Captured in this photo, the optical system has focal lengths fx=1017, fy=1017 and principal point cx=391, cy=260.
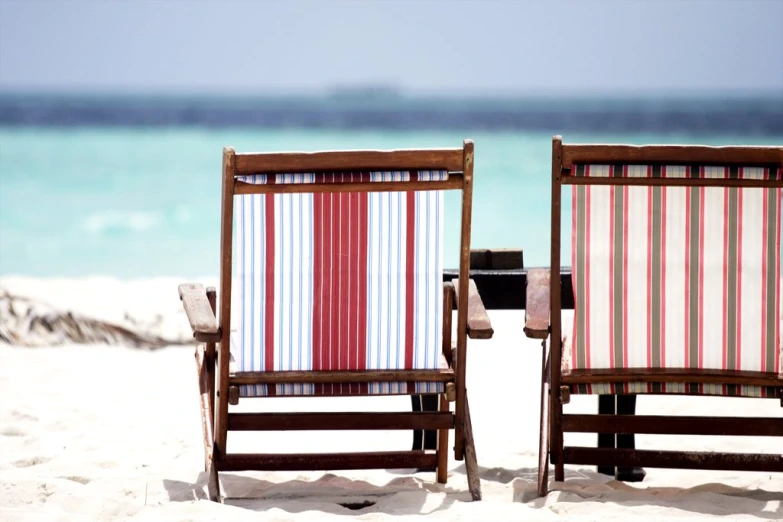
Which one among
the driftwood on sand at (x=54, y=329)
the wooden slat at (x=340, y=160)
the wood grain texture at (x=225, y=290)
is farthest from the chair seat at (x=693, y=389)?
the driftwood on sand at (x=54, y=329)

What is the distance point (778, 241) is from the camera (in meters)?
2.33

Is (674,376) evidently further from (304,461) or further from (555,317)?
(304,461)

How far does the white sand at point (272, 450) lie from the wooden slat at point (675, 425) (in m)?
0.17

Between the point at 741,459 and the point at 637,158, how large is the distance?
760 mm

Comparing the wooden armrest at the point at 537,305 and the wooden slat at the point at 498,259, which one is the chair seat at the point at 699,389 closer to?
the wooden armrest at the point at 537,305

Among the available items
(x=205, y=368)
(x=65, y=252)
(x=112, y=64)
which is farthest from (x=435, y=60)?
(x=205, y=368)

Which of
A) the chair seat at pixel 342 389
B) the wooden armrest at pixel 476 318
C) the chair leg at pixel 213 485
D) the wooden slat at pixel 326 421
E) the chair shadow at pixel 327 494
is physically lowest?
the chair shadow at pixel 327 494

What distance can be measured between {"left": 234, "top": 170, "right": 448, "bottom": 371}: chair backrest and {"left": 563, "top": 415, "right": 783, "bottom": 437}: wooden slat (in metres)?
0.40

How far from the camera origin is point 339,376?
2365mm

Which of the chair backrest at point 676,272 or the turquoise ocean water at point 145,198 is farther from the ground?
the turquoise ocean water at point 145,198

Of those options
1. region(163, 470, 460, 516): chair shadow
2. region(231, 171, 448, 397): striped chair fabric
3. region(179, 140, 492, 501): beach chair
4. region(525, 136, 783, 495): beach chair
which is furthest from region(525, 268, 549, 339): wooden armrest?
region(163, 470, 460, 516): chair shadow

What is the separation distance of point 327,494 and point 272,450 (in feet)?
1.97

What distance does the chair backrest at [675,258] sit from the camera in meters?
2.30

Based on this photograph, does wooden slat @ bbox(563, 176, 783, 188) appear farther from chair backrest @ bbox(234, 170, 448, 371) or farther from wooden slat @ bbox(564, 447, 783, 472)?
wooden slat @ bbox(564, 447, 783, 472)
